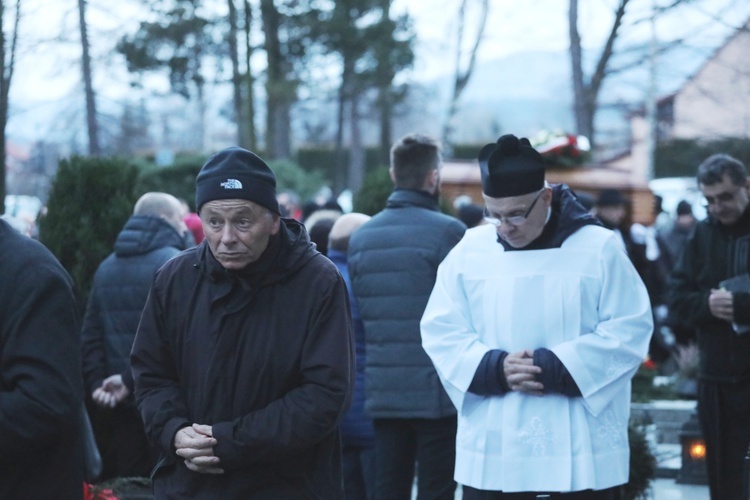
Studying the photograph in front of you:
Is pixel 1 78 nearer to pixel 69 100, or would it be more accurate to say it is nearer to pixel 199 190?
pixel 199 190

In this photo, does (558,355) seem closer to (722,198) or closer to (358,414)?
(722,198)

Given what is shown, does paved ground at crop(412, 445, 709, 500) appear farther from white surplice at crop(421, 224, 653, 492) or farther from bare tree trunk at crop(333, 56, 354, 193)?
bare tree trunk at crop(333, 56, 354, 193)

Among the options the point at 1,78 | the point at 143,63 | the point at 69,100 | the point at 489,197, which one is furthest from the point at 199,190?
the point at 143,63

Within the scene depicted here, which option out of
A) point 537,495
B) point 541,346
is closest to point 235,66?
point 541,346

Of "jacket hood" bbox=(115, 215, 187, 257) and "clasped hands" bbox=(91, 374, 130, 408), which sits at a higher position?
"jacket hood" bbox=(115, 215, 187, 257)

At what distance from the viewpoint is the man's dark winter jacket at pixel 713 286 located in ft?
20.2

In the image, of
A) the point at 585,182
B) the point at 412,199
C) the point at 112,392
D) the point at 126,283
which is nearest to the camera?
the point at 412,199

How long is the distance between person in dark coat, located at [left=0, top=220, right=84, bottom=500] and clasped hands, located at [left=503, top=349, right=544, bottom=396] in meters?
1.58

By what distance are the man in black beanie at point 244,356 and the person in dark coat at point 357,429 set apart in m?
2.65

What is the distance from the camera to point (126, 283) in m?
6.95

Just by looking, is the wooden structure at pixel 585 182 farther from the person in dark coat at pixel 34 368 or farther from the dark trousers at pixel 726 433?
the person in dark coat at pixel 34 368

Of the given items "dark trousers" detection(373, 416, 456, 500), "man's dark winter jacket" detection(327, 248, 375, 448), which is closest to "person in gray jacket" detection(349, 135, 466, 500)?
"dark trousers" detection(373, 416, 456, 500)

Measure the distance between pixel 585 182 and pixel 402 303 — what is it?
931cm

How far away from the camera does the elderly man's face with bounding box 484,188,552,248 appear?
458cm
